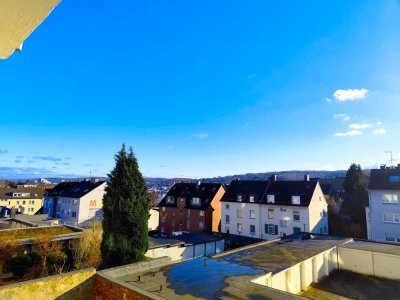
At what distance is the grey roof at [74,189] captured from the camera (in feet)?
161

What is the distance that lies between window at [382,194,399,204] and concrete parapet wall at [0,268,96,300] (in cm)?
3386

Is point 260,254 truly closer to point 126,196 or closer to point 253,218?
point 126,196

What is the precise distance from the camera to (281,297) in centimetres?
780

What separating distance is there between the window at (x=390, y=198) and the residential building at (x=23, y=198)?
75239mm

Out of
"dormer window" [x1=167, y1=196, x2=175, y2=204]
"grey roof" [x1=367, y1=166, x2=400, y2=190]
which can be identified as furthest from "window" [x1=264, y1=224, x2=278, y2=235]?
"dormer window" [x1=167, y1=196, x2=175, y2=204]

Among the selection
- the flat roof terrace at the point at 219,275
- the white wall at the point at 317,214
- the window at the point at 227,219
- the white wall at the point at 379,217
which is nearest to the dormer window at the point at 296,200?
the white wall at the point at 317,214

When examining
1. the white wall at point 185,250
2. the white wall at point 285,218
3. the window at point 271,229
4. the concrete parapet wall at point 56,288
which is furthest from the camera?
the window at point 271,229

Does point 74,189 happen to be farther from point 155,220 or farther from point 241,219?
point 241,219

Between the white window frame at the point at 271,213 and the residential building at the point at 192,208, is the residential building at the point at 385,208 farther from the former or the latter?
the residential building at the point at 192,208

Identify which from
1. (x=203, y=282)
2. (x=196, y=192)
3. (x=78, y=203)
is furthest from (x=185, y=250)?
(x=78, y=203)

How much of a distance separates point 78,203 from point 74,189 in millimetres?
7077

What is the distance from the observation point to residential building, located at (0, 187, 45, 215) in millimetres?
66875

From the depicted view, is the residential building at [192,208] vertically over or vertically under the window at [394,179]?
under

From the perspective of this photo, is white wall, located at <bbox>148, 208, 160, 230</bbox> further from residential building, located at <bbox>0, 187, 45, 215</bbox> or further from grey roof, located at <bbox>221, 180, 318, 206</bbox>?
residential building, located at <bbox>0, 187, 45, 215</bbox>
